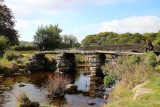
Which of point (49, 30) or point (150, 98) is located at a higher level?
point (49, 30)

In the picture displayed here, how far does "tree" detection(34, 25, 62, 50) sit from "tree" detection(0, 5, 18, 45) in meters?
6.31

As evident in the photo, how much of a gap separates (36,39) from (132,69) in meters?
57.2

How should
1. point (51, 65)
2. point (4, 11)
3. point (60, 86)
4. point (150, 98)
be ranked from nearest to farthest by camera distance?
point (150, 98) → point (60, 86) → point (51, 65) → point (4, 11)

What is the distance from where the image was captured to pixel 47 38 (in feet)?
254

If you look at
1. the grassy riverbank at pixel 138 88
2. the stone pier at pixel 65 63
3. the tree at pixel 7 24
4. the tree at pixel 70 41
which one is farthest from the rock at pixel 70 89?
the tree at pixel 70 41

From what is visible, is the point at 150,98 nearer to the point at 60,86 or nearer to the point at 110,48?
the point at 60,86

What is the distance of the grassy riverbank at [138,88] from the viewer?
14.1 m

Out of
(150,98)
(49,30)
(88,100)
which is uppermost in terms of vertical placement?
(49,30)

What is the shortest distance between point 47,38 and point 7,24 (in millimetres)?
10492

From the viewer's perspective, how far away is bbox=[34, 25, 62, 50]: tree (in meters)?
77.7

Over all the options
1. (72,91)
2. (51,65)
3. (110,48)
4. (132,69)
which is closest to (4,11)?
(51,65)

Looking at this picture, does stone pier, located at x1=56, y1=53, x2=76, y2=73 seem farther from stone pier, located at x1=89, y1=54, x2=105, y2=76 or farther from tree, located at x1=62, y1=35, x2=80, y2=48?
tree, located at x1=62, y1=35, x2=80, y2=48

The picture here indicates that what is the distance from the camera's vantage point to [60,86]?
29594mm

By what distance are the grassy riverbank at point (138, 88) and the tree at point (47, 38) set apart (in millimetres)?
51207
